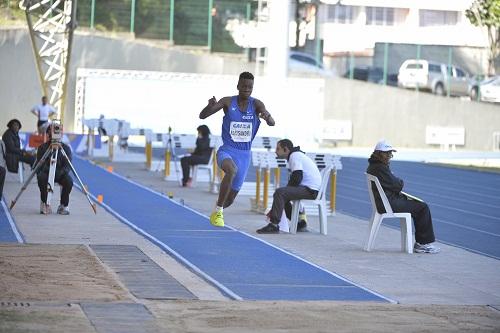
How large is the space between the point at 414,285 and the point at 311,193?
16.1ft

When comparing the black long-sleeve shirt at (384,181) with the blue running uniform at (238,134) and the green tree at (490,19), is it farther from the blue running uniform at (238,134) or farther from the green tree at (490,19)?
the green tree at (490,19)

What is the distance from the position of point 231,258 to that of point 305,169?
3.46 m

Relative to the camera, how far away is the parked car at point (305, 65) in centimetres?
5509

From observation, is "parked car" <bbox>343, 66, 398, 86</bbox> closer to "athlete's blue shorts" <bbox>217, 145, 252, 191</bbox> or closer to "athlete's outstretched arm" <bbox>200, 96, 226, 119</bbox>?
"athlete's blue shorts" <bbox>217, 145, 252, 191</bbox>

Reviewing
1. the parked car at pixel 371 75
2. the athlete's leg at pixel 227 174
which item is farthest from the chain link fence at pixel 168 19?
the athlete's leg at pixel 227 174

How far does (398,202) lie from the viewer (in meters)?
15.7

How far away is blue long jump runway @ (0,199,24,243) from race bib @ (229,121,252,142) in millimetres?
2855

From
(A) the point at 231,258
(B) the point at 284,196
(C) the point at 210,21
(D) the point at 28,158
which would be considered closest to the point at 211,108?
(A) the point at 231,258

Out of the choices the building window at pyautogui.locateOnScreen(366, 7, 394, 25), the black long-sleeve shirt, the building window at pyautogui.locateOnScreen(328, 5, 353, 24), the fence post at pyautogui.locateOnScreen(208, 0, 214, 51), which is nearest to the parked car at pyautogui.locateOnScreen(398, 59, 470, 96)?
the fence post at pyautogui.locateOnScreen(208, 0, 214, 51)

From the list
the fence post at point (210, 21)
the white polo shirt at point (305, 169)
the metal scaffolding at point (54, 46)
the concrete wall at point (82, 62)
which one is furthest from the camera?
the fence post at point (210, 21)

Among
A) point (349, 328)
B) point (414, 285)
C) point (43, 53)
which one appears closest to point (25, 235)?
point (414, 285)

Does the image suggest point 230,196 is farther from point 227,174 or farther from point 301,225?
point 301,225

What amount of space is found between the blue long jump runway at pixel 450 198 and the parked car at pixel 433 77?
14.8 meters

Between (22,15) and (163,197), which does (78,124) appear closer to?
(22,15)
